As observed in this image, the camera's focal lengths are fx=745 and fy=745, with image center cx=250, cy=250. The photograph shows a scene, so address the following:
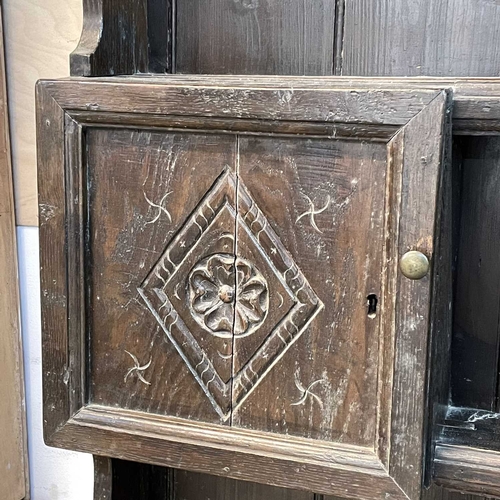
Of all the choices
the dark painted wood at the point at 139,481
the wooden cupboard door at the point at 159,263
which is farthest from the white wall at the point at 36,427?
the wooden cupboard door at the point at 159,263

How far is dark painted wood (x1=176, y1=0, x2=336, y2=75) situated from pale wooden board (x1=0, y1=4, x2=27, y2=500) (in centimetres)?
31

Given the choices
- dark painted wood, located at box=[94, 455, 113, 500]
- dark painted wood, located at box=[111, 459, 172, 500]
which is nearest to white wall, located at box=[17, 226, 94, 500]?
dark painted wood, located at box=[111, 459, 172, 500]

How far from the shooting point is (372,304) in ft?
2.23

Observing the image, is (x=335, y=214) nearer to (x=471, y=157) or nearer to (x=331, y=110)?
(x=331, y=110)

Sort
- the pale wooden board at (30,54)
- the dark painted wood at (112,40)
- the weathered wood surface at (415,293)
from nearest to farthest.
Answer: the weathered wood surface at (415,293) < the dark painted wood at (112,40) < the pale wooden board at (30,54)

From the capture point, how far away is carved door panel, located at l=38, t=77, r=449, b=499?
0.66 metres

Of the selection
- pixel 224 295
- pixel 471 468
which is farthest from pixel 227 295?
pixel 471 468

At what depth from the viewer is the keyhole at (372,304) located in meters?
0.68

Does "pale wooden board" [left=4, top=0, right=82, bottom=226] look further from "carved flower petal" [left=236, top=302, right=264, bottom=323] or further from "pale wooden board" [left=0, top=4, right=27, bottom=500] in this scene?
"carved flower petal" [left=236, top=302, right=264, bottom=323]

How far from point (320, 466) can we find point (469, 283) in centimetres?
27

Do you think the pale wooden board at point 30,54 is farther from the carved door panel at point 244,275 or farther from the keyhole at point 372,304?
the keyhole at point 372,304

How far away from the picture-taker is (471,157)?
0.80m

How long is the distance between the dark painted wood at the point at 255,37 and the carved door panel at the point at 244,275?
105 mm

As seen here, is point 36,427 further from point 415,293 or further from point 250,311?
point 415,293
